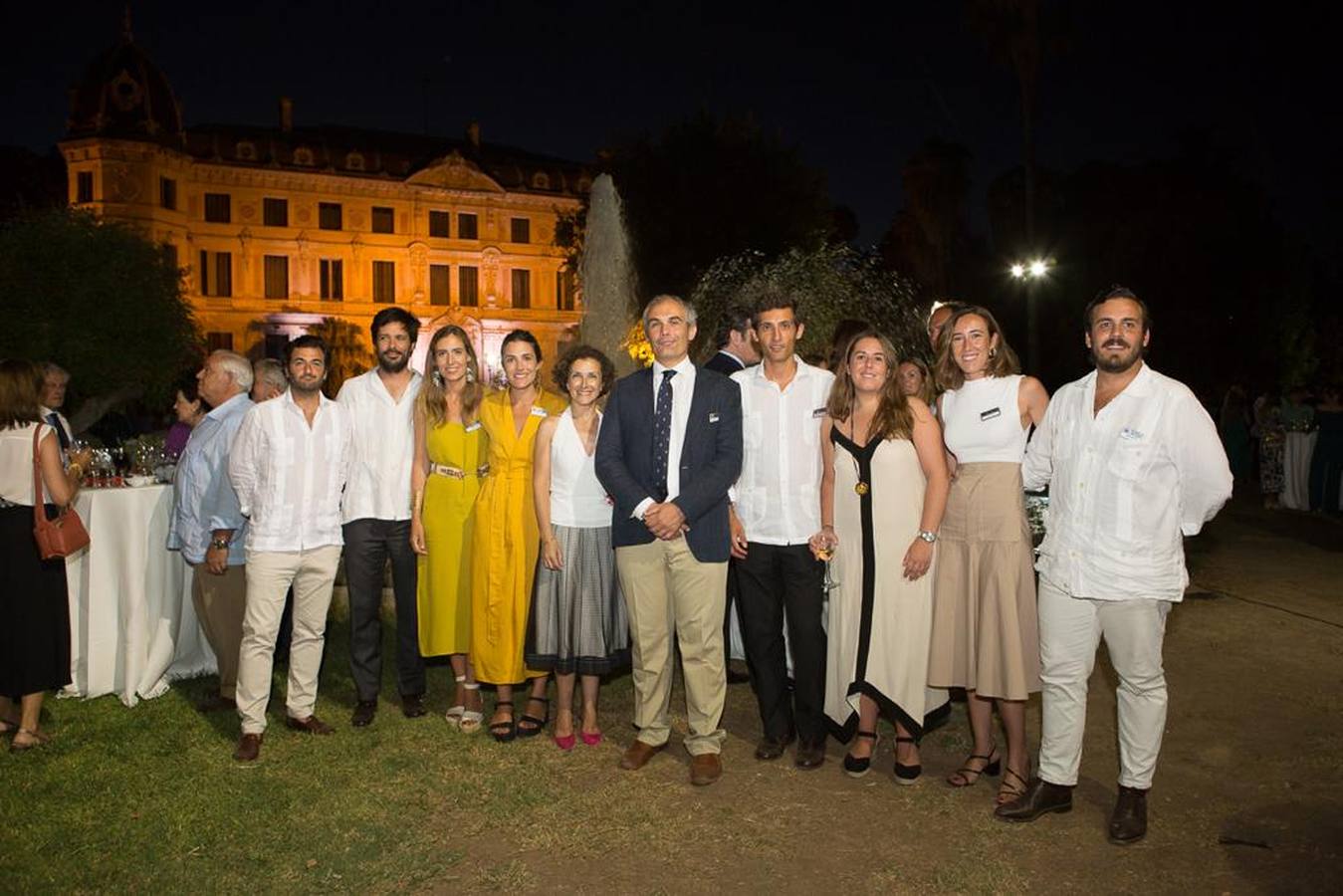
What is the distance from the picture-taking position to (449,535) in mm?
5930

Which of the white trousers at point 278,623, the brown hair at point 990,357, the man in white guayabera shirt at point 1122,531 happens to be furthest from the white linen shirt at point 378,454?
the man in white guayabera shirt at point 1122,531

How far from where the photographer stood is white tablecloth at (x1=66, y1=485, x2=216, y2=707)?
6.39 metres

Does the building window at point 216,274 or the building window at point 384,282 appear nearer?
the building window at point 216,274

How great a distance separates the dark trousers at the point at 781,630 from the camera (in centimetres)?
523

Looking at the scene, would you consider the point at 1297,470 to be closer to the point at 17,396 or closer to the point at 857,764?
the point at 857,764

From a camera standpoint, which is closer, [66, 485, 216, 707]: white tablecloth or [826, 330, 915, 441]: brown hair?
[826, 330, 915, 441]: brown hair

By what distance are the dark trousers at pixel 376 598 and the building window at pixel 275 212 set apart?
188ft

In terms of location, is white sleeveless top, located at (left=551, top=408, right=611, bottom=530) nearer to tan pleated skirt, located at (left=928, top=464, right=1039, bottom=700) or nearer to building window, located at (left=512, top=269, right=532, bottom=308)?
tan pleated skirt, located at (left=928, top=464, right=1039, bottom=700)

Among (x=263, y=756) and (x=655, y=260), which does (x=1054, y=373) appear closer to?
(x=655, y=260)

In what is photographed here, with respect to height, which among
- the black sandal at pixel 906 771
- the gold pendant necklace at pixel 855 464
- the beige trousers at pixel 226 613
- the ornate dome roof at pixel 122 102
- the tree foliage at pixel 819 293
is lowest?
the black sandal at pixel 906 771

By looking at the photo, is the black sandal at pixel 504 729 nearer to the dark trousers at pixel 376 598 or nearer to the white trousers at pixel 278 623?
the dark trousers at pixel 376 598

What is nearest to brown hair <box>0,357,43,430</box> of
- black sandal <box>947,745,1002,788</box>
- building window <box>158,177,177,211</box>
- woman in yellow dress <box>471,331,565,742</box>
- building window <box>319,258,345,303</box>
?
woman in yellow dress <box>471,331,565,742</box>

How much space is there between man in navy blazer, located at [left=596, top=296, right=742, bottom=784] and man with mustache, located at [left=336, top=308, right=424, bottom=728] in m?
1.47

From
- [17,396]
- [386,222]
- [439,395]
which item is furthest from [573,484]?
[386,222]
